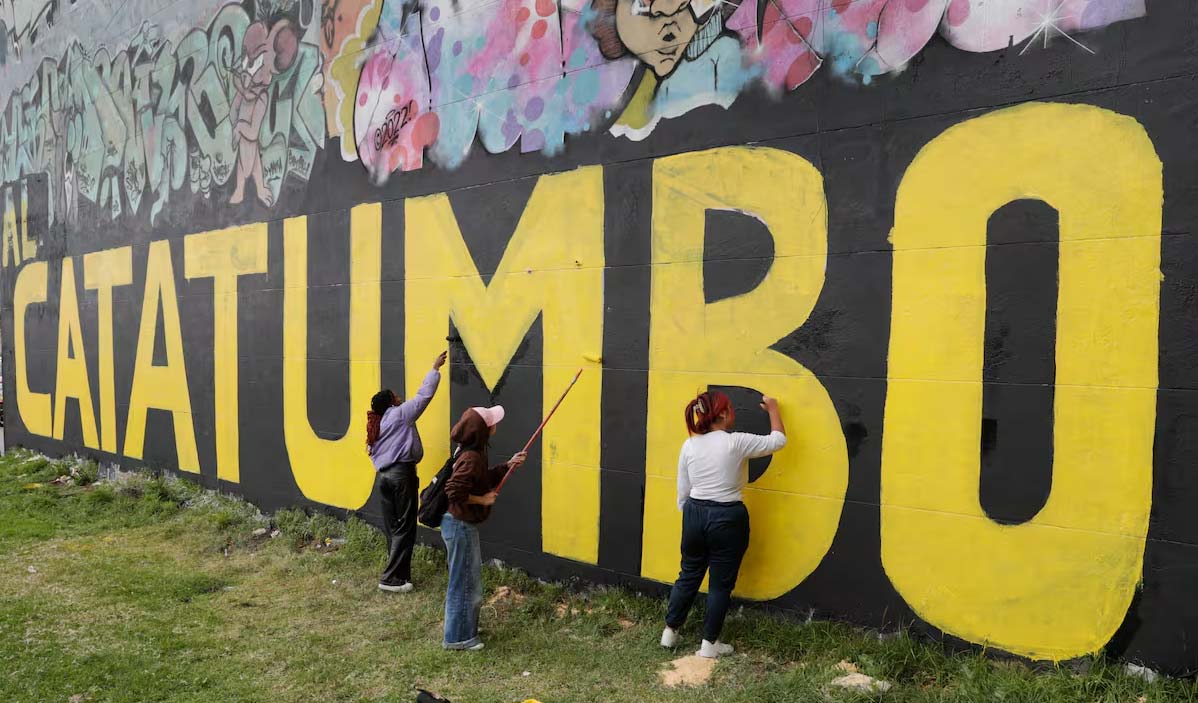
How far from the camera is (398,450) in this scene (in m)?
6.96

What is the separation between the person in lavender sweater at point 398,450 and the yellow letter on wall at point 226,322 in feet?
11.1

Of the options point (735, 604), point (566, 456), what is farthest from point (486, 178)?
point (735, 604)

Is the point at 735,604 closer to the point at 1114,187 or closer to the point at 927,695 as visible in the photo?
the point at 927,695

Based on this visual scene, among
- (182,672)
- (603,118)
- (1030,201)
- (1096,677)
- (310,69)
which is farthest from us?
(310,69)

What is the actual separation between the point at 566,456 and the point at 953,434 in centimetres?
284

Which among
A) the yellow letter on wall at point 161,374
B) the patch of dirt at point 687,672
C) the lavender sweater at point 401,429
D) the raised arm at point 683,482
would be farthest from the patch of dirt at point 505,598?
the yellow letter on wall at point 161,374

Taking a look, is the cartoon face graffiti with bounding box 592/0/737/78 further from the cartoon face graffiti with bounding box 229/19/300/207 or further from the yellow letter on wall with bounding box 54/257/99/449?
the yellow letter on wall with bounding box 54/257/99/449

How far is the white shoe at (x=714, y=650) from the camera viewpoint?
5004 mm

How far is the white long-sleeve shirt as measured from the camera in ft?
16.3

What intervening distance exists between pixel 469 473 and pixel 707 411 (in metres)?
1.51

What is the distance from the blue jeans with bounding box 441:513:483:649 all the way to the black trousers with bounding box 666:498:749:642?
4.38 ft

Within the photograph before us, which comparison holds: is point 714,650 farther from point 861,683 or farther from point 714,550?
point 861,683

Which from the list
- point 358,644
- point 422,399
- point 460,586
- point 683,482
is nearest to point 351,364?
point 422,399

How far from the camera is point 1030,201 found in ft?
14.3
